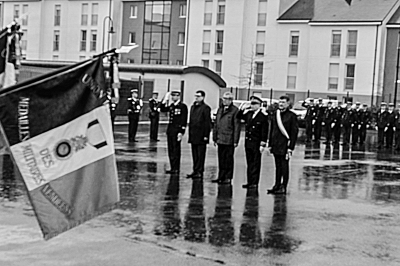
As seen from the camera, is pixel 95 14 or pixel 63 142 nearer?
pixel 63 142

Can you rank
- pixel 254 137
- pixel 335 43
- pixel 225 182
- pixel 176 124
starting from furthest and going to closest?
pixel 335 43 < pixel 176 124 < pixel 225 182 < pixel 254 137

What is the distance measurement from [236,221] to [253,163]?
3.82 m

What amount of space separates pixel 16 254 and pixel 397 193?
888 cm

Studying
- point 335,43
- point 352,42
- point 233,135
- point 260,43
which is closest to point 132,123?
point 233,135

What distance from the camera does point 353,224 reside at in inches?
432

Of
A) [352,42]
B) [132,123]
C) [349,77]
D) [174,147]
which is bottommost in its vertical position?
[174,147]

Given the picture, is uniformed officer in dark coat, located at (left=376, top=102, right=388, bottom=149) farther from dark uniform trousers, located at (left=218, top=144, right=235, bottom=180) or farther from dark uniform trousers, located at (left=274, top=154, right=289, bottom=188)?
dark uniform trousers, located at (left=274, top=154, right=289, bottom=188)

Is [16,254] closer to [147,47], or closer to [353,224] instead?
[353,224]

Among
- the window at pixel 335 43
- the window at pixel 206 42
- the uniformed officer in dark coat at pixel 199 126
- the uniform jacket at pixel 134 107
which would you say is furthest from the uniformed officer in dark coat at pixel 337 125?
the window at pixel 206 42

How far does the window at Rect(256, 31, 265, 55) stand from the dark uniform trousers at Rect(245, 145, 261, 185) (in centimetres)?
4881

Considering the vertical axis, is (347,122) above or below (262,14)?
below

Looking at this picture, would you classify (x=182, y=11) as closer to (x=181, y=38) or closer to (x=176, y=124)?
(x=181, y=38)

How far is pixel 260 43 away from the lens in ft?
206

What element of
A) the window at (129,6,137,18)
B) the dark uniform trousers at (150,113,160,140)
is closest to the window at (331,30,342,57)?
the window at (129,6,137,18)
